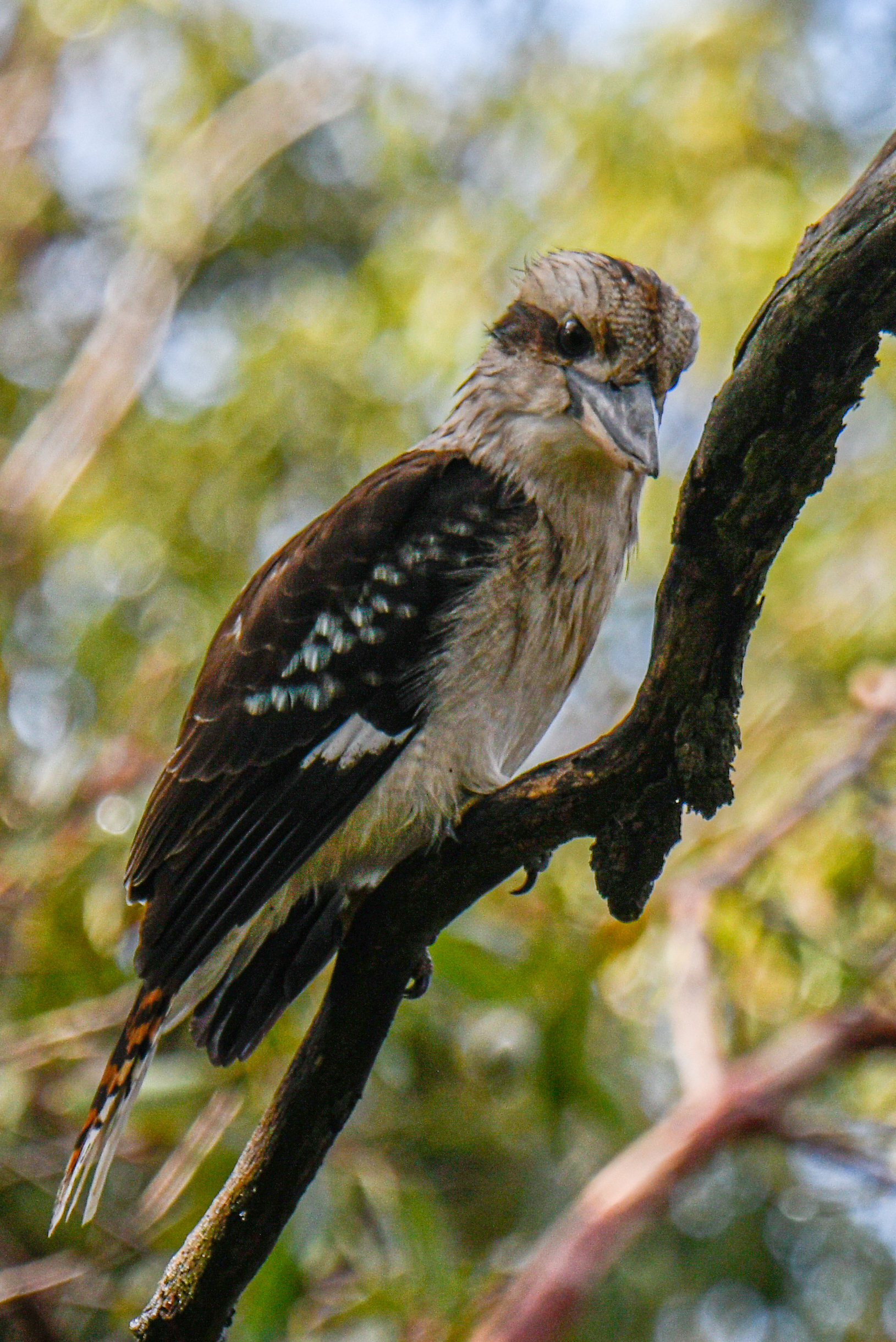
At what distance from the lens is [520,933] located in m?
3.02

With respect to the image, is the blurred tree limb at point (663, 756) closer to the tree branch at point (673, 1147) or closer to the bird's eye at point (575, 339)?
the bird's eye at point (575, 339)

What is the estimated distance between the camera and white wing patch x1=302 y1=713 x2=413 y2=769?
183cm

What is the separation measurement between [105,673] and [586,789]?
2219 mm

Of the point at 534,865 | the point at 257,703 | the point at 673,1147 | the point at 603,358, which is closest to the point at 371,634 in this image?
the point at 257,703

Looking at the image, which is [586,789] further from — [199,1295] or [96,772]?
[96,772]

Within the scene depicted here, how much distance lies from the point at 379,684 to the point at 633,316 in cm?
60

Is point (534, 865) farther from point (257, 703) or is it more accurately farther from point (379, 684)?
point (257, 703)

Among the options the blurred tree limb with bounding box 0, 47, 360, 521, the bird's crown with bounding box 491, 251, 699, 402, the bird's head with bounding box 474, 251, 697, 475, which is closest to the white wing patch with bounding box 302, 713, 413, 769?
the bird's head with bounding box 474, 251, 697, 475

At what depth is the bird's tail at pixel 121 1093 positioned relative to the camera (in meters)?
1.77

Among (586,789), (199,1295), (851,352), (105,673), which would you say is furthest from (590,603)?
(105,673)

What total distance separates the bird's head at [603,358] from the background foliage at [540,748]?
23.5 inches

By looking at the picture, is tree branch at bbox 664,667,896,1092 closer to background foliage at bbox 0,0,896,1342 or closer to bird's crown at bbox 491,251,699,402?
background foliage at bbox 0,0,896,1342

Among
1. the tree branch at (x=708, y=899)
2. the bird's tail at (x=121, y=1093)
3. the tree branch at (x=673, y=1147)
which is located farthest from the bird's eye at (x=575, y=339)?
the tree branch at (x=673, y=1147)

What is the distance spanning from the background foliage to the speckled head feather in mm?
624
